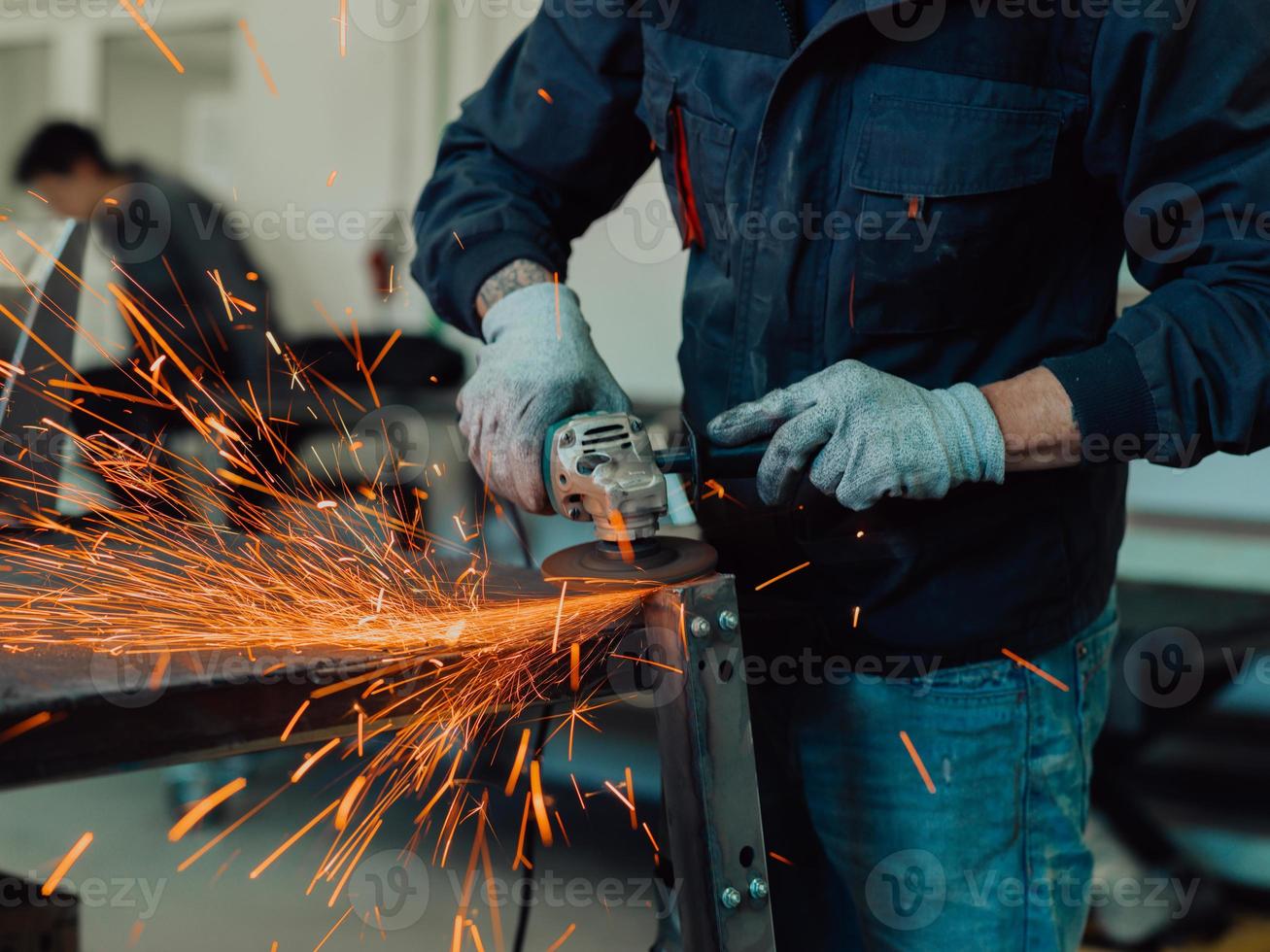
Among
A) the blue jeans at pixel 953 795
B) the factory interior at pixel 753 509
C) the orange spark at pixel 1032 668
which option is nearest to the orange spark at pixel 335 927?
the factory interior at pixel 753 509

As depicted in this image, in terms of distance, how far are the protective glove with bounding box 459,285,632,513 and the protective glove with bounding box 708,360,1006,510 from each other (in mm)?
205

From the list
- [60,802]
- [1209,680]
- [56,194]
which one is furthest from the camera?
[56,194]

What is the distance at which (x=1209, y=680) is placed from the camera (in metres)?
2.32

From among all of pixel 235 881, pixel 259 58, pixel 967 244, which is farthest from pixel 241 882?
pixel 259 58

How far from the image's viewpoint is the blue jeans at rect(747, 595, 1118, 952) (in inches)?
49.4

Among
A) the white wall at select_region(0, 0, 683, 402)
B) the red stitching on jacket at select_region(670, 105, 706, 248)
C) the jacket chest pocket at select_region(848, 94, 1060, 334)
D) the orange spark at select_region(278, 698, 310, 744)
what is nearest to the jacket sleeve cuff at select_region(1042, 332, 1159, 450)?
the jacket chest pocket at select_region(848, 94, 1060, 334)

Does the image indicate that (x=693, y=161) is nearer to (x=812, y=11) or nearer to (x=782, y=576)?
(x=812, y=11)

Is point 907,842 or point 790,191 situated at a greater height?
point 790,191

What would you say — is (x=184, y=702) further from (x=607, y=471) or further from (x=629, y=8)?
(x=629, y=8)

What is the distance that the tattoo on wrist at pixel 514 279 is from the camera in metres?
1.45

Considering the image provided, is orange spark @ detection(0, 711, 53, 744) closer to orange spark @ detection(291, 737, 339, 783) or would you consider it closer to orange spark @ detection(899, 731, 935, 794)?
orange spark @ detection(291, 737, 339, 783)

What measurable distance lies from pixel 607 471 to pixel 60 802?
2941mm

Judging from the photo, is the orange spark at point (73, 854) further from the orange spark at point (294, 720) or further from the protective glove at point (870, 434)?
the protective glove at point (870, 434)

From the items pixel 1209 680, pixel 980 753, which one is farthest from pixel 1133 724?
pixel 980 753
